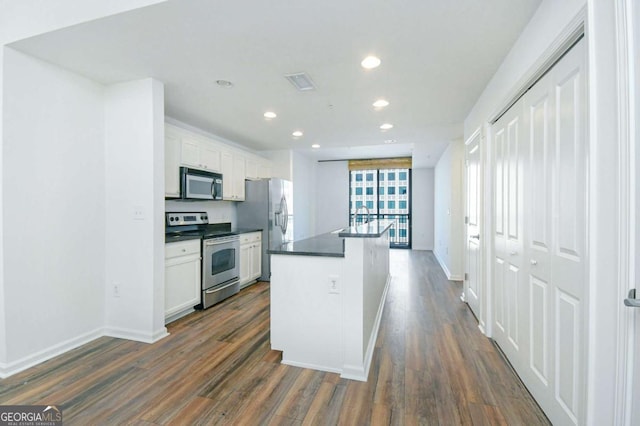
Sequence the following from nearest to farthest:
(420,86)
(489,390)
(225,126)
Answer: (489,390) < (420,86) < (225,126)

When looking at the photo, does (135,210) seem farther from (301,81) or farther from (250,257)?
(250,257)

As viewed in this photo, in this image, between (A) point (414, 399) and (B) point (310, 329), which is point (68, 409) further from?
(A) point (414, 399)

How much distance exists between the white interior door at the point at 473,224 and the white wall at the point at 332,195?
5.11m

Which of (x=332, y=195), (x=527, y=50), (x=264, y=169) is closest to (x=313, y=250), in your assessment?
(x=527, y=50)

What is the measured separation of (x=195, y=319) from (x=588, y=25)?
3.83 m

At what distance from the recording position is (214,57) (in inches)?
92.2

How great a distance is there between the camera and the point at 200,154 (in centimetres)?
394

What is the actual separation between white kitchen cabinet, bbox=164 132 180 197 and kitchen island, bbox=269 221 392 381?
6.14ft

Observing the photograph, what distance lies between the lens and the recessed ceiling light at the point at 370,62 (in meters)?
Answer: 2.34

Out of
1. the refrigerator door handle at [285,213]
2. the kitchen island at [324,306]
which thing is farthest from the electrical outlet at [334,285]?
the refrigerator door handle at [285,213]

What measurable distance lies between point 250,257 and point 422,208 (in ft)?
18.9

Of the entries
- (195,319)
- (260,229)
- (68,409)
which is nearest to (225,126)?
(260,229)

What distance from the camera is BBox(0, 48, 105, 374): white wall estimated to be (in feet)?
7.14

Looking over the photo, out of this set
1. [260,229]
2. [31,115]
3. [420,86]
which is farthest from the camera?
[260,229]
